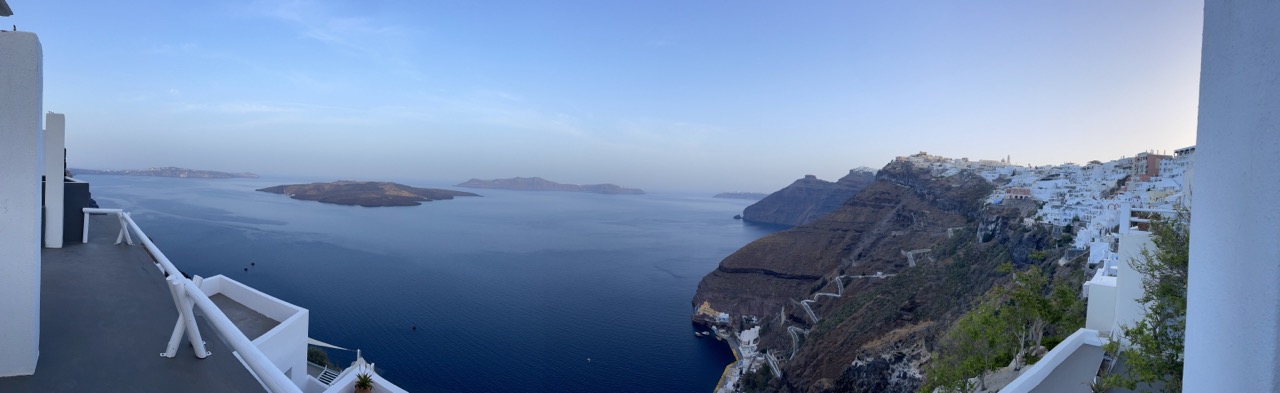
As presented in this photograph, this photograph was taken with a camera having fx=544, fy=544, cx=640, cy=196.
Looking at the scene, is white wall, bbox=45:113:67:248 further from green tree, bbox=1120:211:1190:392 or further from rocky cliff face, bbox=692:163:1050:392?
rocky cliff face, bbox=692:163:1050:392

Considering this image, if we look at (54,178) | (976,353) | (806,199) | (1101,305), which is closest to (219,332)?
(54,178)

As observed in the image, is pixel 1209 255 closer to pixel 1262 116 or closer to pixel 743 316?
pixel 1262 116

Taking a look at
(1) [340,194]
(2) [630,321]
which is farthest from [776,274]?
(1) [340,194]

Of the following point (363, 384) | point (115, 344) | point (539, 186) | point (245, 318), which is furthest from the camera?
point (539, 186)

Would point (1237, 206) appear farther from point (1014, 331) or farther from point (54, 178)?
point (54, 178)

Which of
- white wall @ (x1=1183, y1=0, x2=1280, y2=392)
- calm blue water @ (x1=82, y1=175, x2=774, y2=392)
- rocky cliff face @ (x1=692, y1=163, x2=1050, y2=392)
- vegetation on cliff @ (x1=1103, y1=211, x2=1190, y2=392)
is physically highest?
white wall @ (x1=1183, y1=0, x2=1280, y2=392)

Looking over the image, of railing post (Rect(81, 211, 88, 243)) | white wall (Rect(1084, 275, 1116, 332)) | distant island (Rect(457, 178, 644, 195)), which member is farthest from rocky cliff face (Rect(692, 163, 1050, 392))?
distant island (Rect(457, 178, 644, 195))
